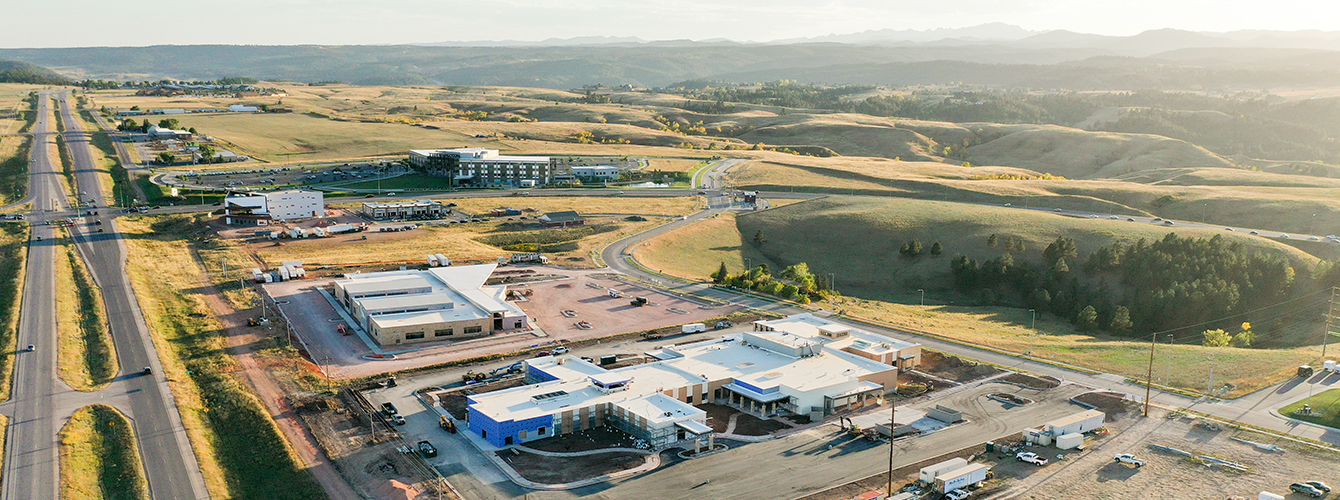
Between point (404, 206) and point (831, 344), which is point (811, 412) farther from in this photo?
point (404, 206)

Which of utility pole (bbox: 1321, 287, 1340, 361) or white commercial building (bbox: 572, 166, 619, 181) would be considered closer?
utility pole (bbox: 1321, 287, 1340, 361)

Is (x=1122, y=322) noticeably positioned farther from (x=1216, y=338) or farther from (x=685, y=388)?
(x=685, y=388)

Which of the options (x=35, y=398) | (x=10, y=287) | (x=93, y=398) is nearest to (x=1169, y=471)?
(x=93, y=398)

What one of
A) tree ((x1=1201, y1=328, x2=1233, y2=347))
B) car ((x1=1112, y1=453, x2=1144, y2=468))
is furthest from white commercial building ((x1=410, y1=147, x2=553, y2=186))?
car ((x1=1112, y1=453, x2=1144, y2=468))

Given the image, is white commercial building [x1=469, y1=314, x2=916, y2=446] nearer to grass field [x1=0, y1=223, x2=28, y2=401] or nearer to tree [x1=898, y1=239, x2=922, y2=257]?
grass field [x1=0, y1=223, x2=28, y2=401]

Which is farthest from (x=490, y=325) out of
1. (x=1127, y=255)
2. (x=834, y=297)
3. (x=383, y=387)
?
(x=1127, y=255)
